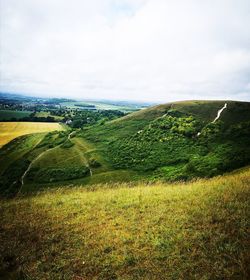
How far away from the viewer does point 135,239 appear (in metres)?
9.68

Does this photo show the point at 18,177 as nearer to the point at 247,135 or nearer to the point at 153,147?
the point at 153,147

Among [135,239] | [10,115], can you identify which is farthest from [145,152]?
[10,115]

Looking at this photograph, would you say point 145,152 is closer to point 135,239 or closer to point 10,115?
point 135,239

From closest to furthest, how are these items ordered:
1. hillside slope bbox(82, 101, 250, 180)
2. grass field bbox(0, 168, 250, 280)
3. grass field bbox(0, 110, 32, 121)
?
1. grass field bbox(0, 168, 250, 280)
2. hillside slope bbox(82, 101, 250, 180)
3. grass field bbox(0, 110, 32, 121)

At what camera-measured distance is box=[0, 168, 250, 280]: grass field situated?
7.73 metres

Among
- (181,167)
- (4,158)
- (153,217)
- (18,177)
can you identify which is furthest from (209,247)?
(4,158)

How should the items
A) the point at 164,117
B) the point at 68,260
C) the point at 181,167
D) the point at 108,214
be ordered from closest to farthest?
the point at 68,260 → the point at 108,214 → the point at 181,167 → the point at 164,117

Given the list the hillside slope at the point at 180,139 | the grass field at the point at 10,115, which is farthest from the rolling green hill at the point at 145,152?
the grass field at the point at 10,115

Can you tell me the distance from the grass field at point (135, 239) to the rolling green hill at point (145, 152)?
20.4 m

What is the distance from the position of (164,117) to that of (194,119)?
775 centimetres

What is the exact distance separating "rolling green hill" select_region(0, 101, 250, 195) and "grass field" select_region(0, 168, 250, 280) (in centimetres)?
2043

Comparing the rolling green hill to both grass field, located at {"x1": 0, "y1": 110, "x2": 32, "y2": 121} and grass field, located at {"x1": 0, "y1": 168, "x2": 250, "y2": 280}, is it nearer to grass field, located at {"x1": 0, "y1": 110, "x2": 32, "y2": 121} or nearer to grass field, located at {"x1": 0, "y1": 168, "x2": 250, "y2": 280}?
grass field, located at {"x1": 0, "y1": 168, "x2": 250, "y2": 280}

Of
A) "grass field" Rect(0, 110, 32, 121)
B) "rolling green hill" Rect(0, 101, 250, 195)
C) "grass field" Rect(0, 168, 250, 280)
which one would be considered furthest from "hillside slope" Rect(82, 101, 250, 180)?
"grass field" Rect(0, 110, 32, 121)

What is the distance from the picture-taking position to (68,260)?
867 cm
